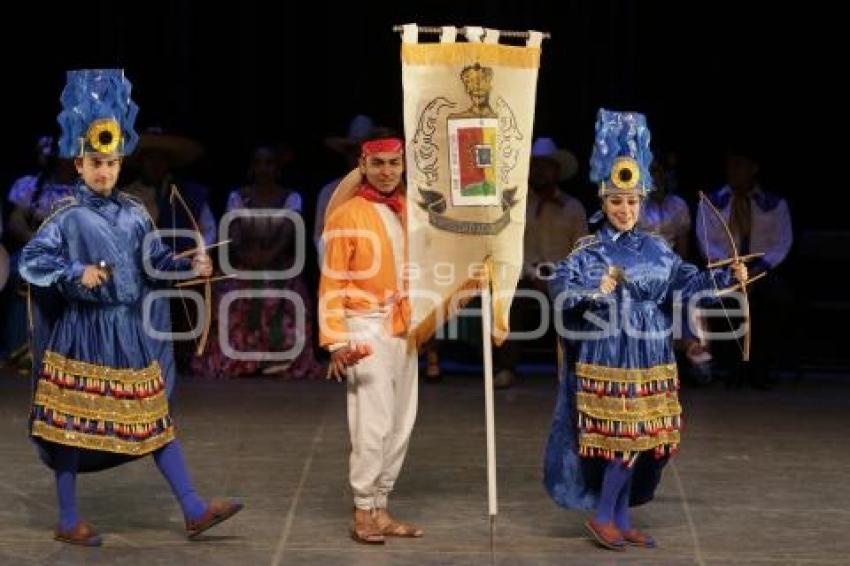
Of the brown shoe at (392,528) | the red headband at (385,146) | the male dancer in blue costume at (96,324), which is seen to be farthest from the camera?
the brown shoe at (392,528)

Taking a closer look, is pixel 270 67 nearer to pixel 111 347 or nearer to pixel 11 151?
pixel 11 151

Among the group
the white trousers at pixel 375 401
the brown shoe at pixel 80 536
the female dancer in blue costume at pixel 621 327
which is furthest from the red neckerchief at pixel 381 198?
the brown shoe at pixel 80 536

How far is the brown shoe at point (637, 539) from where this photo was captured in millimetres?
6047

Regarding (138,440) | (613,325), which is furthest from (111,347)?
(613,325)

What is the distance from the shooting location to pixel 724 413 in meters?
8.76

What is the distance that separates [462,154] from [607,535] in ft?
4.23

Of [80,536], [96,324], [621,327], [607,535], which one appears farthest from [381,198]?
[80,536]

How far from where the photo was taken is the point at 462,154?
5.99m

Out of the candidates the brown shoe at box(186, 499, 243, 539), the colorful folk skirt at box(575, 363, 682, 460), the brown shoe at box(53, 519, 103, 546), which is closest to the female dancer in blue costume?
the colorful folk skirt at box(575, 363, 682, 460)

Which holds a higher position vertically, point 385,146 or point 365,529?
point 385,146

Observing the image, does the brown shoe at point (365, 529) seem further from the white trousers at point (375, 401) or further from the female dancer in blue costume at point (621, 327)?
the female dancer in blue costume at point (621, 327)

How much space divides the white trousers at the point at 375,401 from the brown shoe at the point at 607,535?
671mm

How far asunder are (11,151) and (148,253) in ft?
15.8

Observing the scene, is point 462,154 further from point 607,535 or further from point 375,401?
point 607,535
